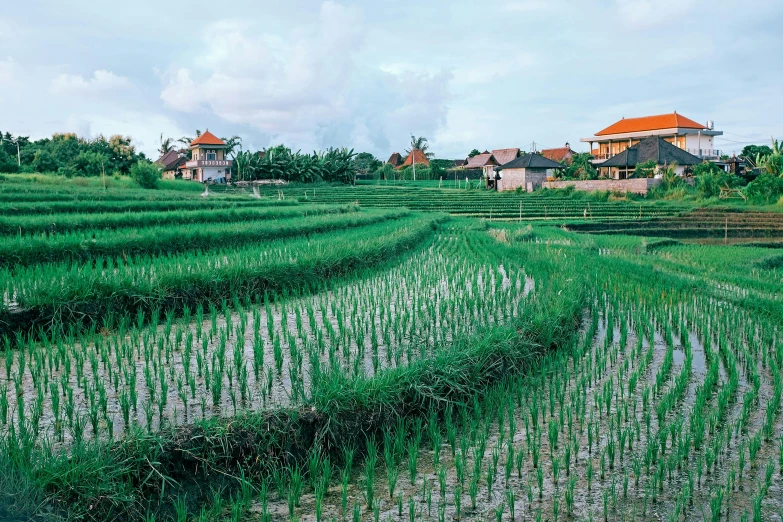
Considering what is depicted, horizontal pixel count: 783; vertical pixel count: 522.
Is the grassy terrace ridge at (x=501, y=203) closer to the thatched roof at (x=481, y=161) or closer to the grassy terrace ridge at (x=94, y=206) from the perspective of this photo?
the grassy terrace ridge at (x=94, y=206)

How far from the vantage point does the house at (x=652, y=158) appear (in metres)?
37.8

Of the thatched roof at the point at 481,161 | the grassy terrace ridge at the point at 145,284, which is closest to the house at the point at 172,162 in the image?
the thatched roof at the point at 481,161

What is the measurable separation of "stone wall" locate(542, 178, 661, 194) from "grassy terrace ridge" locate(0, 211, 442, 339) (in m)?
26.3

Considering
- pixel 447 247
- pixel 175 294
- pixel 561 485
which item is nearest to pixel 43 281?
pixel 175 294

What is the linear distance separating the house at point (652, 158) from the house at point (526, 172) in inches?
143

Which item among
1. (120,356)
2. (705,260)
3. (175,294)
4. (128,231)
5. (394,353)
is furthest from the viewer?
(705,260)

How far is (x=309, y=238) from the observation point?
41.8ft

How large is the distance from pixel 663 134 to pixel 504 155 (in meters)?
12.0

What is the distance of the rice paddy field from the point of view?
114 inches

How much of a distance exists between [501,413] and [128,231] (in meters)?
8.00

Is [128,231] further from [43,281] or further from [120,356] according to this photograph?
[120,356]

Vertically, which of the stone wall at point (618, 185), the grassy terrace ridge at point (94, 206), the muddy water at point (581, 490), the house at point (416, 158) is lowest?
the muddy water at point (581, 490)

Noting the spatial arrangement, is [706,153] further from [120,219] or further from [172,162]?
[120,219]

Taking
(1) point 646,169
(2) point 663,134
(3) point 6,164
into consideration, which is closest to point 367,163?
(2) point 663,134
